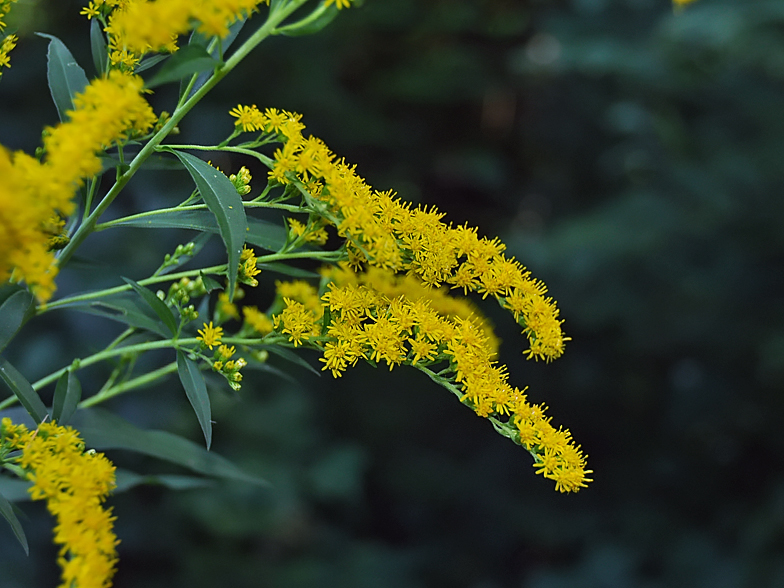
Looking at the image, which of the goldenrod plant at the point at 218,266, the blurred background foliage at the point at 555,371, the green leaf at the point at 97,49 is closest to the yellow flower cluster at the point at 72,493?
the goldenrod plant at the point at 218,266

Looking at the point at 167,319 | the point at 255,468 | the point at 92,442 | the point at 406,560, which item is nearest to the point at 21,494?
the point at 92,442

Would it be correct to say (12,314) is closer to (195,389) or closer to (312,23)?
(195,389)

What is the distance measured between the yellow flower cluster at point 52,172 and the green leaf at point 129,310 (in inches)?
12.9

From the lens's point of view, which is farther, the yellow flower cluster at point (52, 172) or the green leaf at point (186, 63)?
the green leaf at point (186, 63)

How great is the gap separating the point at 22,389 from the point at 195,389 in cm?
20

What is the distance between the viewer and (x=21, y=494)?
1303mm

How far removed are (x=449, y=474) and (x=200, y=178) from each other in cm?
361

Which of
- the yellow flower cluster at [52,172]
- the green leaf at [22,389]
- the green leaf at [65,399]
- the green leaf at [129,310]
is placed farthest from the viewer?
the green leaf at [129,310]

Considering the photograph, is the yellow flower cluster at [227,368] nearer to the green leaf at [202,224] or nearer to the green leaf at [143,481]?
the green leaf at [202,224]

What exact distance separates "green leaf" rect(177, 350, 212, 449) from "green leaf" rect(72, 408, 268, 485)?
0.24 metres

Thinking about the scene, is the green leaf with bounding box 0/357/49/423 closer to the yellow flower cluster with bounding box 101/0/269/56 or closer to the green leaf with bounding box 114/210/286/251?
the green leaf with bounding box 114/210/286/251

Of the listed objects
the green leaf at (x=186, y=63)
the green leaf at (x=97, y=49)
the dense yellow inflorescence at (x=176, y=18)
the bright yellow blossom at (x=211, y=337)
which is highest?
the dense yellow inflorescence at (x=176, y=18)

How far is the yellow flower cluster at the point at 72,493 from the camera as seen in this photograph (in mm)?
778

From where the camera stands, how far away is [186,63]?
31.5 inches
